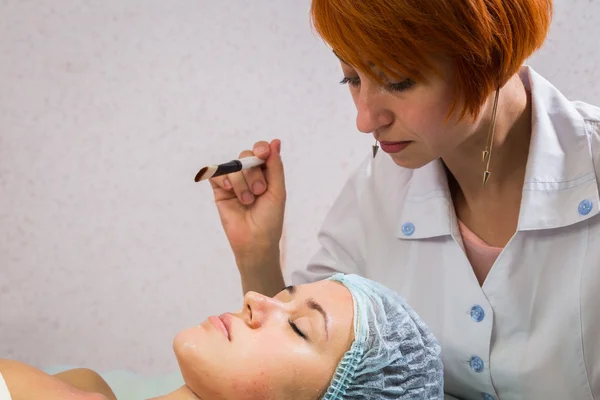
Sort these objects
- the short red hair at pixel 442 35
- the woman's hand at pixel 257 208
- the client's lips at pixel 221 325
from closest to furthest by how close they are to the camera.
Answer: the short red hair at pixel 442 35
the client's lips at pixel 221 325
the woman's hand at pixel 257 208

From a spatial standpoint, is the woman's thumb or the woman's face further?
the woman's thumb

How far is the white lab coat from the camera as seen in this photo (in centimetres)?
135

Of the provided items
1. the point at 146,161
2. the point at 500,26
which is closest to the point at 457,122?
the point at 500,26

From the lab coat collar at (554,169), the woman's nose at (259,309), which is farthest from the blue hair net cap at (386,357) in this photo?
the lab coat collar at (554,169)

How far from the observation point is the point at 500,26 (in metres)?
1.18

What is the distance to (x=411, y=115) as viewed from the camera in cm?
126

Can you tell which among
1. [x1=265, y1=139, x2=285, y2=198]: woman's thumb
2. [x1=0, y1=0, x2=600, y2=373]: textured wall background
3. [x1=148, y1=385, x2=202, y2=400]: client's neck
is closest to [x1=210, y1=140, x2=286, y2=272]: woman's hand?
[x1=265, y1=139, x2=285, y2=198]: woman's thumb

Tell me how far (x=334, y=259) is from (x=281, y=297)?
15.3 inches

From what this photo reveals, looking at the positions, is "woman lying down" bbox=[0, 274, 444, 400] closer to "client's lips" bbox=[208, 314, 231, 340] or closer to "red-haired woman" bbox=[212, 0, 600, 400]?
"client's lips" bbox=[208, 314, 231, 340]

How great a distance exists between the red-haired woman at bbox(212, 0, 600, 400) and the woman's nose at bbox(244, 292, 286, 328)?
0.33m

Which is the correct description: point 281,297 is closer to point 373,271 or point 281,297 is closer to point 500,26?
point 373,271

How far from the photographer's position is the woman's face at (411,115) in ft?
4.02

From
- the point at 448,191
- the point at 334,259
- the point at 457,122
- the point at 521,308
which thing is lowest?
the point at 521,308

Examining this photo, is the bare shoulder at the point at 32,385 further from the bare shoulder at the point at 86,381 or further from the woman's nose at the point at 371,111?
the woman's nose at the point at 371,111
